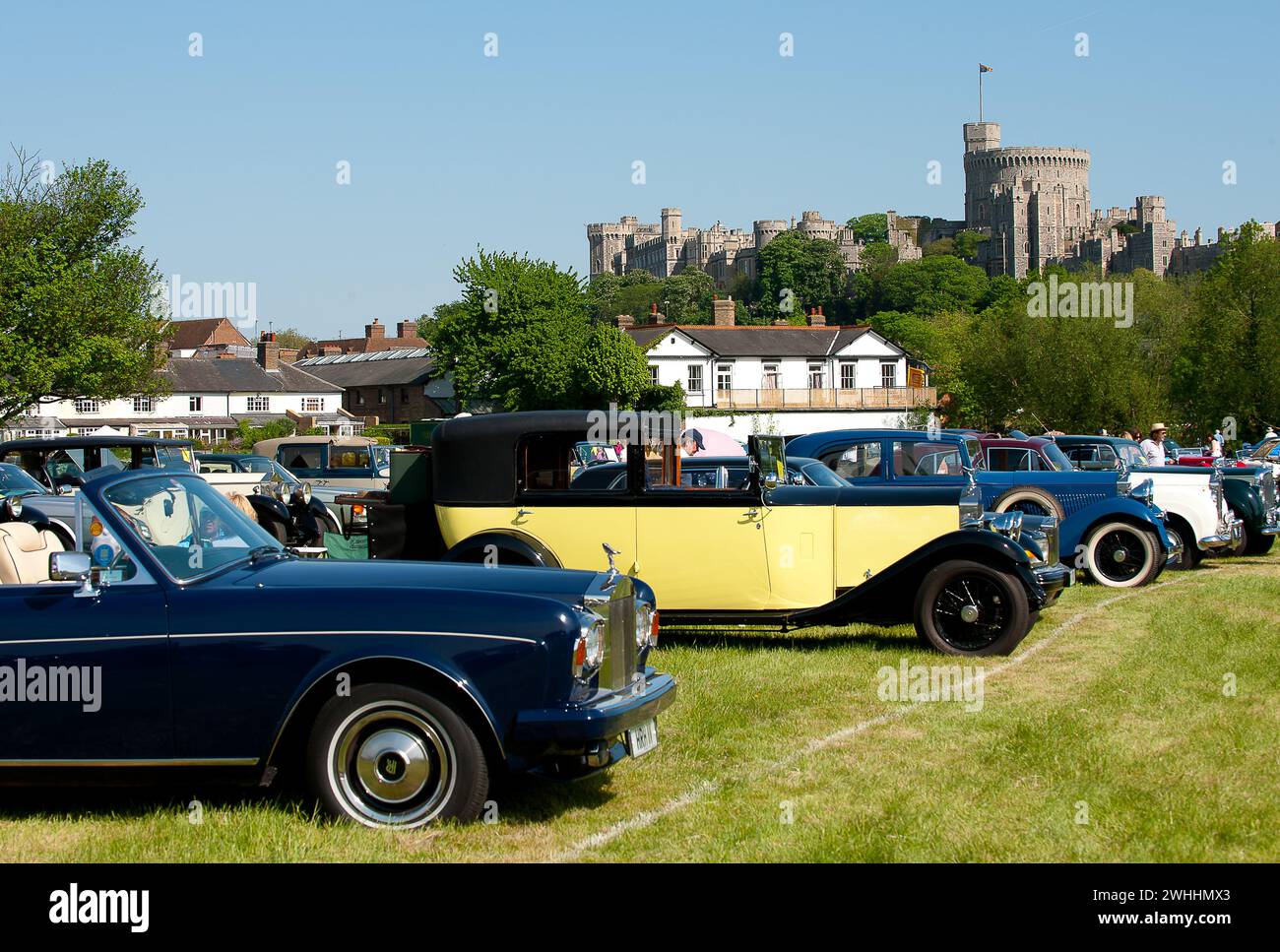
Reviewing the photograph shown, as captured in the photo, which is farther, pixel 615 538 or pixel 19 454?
pixel 19 454

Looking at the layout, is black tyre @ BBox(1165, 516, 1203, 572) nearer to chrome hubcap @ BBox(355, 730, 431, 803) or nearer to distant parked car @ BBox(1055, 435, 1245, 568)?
distant parked car @ BBox(1055, 435, 1245, 568)

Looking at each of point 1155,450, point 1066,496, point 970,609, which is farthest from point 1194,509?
point 970,609

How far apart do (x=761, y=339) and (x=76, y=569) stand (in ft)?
230

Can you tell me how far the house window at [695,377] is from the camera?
2854 inches

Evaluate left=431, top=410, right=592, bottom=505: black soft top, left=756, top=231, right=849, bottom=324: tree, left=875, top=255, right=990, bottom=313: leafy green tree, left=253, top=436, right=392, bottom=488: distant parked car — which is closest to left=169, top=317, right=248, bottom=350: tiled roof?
left=756, top=231, right=849, bottom=324: tree

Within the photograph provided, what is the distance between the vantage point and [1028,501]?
614 inches

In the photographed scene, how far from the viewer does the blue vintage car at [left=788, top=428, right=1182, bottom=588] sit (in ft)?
51.1

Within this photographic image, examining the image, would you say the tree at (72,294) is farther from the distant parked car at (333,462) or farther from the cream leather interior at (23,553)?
the cream leather interior at (23,553)

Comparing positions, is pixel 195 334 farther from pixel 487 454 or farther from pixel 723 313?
pixel 487 454

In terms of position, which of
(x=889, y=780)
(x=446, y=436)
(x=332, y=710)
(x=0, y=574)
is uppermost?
(x=446, y=436)
